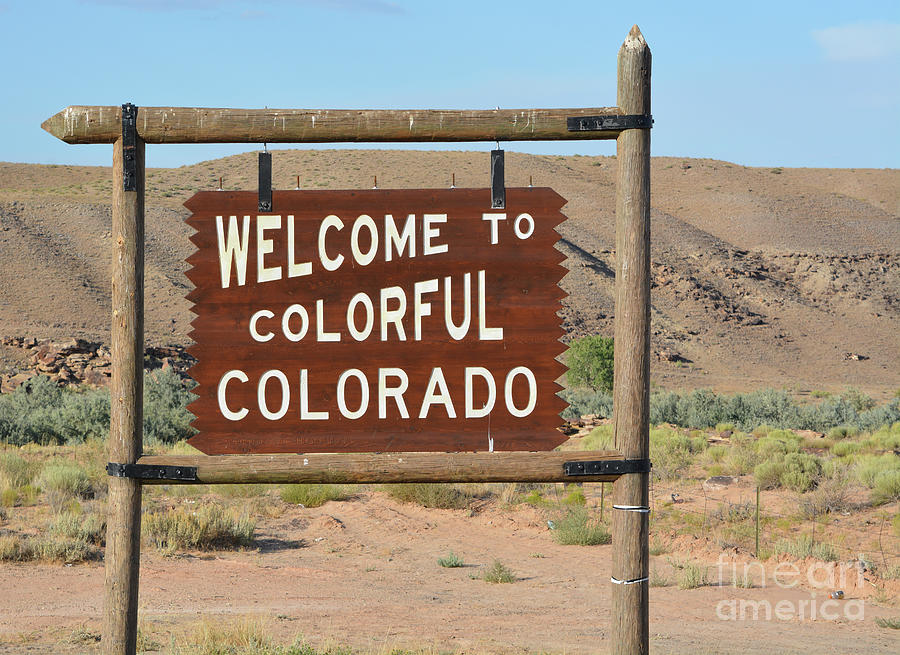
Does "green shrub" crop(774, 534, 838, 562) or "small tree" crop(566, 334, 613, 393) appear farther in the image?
"small tree" crop(566, 334, 613, 393)

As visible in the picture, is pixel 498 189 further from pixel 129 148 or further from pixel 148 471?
pixel 148 471

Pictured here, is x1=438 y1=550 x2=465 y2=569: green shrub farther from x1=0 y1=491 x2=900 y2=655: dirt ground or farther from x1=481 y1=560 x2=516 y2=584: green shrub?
x1=481 y1=560 x2=516 y2=584: green shrub

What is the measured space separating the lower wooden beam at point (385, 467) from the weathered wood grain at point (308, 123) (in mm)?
1675

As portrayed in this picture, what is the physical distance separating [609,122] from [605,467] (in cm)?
180

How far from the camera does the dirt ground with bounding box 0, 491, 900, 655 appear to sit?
9195 mm

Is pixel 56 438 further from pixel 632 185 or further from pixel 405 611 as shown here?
pixel 632 185

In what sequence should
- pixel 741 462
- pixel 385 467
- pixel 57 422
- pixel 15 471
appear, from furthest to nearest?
pixel 57 422 < pixel 741 462 < pixel 15 471 < pixel 385 467

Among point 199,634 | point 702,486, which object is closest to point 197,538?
point 199,634

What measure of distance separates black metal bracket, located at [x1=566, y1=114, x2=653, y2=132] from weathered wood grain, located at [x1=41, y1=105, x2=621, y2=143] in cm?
3

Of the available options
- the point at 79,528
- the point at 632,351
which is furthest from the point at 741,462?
the point at 632,351

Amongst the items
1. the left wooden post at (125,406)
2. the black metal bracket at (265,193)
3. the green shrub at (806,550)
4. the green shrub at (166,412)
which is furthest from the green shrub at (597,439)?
the black metal bracket at (265,193)

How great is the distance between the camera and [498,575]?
40.6 ft

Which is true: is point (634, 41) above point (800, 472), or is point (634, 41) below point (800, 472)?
above

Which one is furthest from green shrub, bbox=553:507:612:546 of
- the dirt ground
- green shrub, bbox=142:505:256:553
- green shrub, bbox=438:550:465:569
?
green shrub, bbox=142:505:256:553
